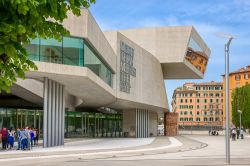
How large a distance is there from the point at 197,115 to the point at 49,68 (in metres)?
148

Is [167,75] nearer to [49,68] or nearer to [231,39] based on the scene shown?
[49,68]

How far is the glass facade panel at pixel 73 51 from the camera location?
30.8 meters

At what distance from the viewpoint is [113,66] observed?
141ft

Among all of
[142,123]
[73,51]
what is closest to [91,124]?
[142,123]

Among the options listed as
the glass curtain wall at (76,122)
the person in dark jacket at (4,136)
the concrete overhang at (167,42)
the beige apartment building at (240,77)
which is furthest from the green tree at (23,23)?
the beige apartment building at (240,77)

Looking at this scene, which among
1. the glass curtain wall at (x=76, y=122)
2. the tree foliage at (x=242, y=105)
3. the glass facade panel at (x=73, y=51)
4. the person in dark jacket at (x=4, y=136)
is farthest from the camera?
the tree foliage at (x=242, y=105)

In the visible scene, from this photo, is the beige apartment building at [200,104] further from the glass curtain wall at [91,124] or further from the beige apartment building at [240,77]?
the glass curtain wall at [91,124]

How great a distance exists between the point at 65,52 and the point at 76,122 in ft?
85.3

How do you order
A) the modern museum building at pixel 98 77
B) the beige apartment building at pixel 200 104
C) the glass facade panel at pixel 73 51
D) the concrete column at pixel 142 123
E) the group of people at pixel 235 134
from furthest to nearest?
the beige apartment building at pixel 200 104 < the concrete column at pixel 142 123 < the group of people at pixel 235 134 < the modern museum building at pixel 98 77 < the glass facade panel at pixel 73 51

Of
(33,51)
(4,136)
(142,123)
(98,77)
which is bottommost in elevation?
(142,123)

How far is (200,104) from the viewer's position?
175000 mm

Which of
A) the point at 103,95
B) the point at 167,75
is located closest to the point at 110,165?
the point at 103,95

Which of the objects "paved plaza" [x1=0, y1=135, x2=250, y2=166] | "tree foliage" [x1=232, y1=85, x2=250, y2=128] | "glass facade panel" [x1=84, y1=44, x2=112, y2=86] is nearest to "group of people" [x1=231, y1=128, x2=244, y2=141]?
"glass facade panel" [x1=84, y1=44, x2=112, y2=86]

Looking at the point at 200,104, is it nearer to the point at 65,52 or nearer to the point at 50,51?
the point at 65,52
